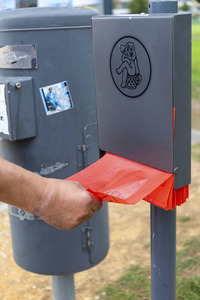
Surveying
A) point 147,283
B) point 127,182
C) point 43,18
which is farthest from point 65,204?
point 147,283

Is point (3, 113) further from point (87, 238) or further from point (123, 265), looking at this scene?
point (123, 265)

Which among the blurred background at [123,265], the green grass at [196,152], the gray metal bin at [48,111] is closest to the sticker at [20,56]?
the gray metal bin at [48,111]

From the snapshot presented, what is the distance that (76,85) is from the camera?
2072 millimetres

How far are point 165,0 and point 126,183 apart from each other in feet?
2.11

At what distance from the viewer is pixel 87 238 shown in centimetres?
227

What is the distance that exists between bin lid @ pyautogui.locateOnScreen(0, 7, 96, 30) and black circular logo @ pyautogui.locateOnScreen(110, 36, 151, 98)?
542mm

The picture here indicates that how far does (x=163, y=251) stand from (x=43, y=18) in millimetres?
1146

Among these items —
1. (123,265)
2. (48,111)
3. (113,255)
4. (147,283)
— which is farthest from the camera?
(113,255)

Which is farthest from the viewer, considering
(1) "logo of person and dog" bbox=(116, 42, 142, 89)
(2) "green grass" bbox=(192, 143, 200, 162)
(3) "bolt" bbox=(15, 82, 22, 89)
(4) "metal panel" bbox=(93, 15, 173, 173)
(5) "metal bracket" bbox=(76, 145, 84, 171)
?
(2) "green grass" bbox=(192, 143, 200, 162)

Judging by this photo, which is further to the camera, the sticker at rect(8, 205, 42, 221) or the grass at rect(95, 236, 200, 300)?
the grass at rect(95, 236, 200, 300)

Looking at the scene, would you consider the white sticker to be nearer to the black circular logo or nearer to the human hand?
the human hand

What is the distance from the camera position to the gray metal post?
1667 mm

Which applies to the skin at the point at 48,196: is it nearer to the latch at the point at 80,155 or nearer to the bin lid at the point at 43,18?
the latch at the point at 80,155

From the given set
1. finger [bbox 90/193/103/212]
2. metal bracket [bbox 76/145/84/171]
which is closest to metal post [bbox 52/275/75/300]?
metal bracket [bbox 76/145/84/171]
